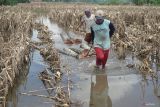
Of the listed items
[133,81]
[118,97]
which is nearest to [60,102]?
[118,97]

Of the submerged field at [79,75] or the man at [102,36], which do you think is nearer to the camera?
the submerged field at [79,75]

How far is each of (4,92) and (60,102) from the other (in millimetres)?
1083

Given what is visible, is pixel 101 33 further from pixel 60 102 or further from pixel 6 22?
pixel 6 22

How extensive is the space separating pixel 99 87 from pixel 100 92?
1.31 feet

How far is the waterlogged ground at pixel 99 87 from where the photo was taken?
284 inches

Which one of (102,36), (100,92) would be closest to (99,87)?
(100,92)

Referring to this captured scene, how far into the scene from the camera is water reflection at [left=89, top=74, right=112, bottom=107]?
7234 mm

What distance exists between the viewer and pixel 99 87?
8500mm

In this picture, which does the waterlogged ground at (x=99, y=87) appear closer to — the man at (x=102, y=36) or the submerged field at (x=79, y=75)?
the submerged field at (x=79, y=75)

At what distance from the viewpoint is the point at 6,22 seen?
667 inches

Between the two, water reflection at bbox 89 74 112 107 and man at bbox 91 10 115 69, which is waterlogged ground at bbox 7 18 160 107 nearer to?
water reflection at bbox 89 74 112 107

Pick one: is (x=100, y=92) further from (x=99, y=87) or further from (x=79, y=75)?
(x=79, y=75)

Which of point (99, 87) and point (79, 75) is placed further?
point (79, 75)

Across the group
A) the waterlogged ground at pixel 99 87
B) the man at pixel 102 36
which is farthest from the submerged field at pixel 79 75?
the man at pixel 102 36
